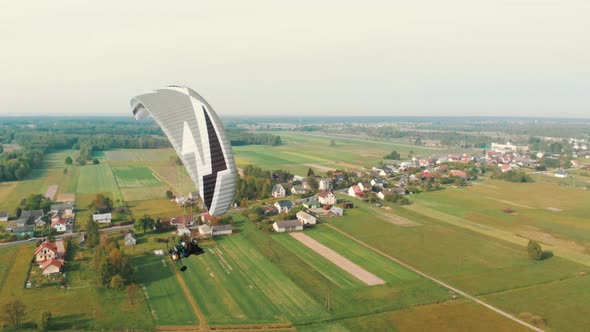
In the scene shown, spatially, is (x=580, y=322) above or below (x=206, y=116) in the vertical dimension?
below

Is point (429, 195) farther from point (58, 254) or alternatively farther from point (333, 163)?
point (58, 254)

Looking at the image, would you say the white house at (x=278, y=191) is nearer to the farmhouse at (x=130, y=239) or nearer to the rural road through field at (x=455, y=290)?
the rural road through field at (x=455, y=290)

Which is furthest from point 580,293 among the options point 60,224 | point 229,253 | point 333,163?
point 333,163

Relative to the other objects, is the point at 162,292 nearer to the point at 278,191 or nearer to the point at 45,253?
the point at 45,253

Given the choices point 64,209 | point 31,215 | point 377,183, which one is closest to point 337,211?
point 377,183

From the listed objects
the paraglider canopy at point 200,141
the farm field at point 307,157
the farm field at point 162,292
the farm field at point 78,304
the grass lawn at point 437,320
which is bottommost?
the farm field at point 78,304

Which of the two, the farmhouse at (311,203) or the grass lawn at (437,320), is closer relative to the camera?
the grass lawn at (437,320)

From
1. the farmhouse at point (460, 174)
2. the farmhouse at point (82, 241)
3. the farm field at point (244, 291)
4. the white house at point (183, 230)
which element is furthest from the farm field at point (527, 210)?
the farmhouse at point (82, 241)

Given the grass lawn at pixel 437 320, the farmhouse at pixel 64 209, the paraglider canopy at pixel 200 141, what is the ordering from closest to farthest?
1. the paraglider canopy at pixel 200 141
2. the grass lawn at pixel 437 320
3. the farmhouse at pixel 64 209
